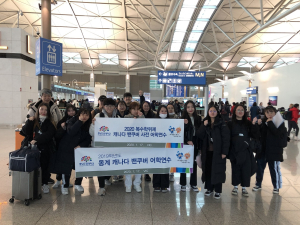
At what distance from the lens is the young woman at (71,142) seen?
379 centimetres

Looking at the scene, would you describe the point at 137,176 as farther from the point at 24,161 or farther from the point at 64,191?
the point at 24,161

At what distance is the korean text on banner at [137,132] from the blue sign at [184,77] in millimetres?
7787

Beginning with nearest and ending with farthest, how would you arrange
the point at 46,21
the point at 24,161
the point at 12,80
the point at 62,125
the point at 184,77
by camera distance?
the point at 24,161
the point at 62,125
the point at 46,21
the point at 184,77
the point at 12,80

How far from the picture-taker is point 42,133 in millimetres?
3811

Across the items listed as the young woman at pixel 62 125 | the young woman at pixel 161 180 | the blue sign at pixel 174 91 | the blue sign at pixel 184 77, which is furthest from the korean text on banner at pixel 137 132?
the blue sign at pixel 174 91

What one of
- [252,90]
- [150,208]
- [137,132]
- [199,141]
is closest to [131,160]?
[137,132]

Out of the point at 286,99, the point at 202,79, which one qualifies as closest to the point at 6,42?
the point at 202,79

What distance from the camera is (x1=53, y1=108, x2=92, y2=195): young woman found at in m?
3.79

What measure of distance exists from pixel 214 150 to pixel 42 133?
119 inches

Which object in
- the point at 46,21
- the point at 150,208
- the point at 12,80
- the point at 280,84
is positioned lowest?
the point at 150,208

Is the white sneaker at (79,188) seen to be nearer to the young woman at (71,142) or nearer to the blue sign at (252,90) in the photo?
the young woman at (71,142)

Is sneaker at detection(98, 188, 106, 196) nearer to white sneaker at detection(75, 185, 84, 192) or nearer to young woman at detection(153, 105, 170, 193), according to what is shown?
white sneaker at detection(75, 185, 84, 192)

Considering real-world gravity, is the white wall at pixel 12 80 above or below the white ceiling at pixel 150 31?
below

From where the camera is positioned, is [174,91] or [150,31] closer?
[150,31]
